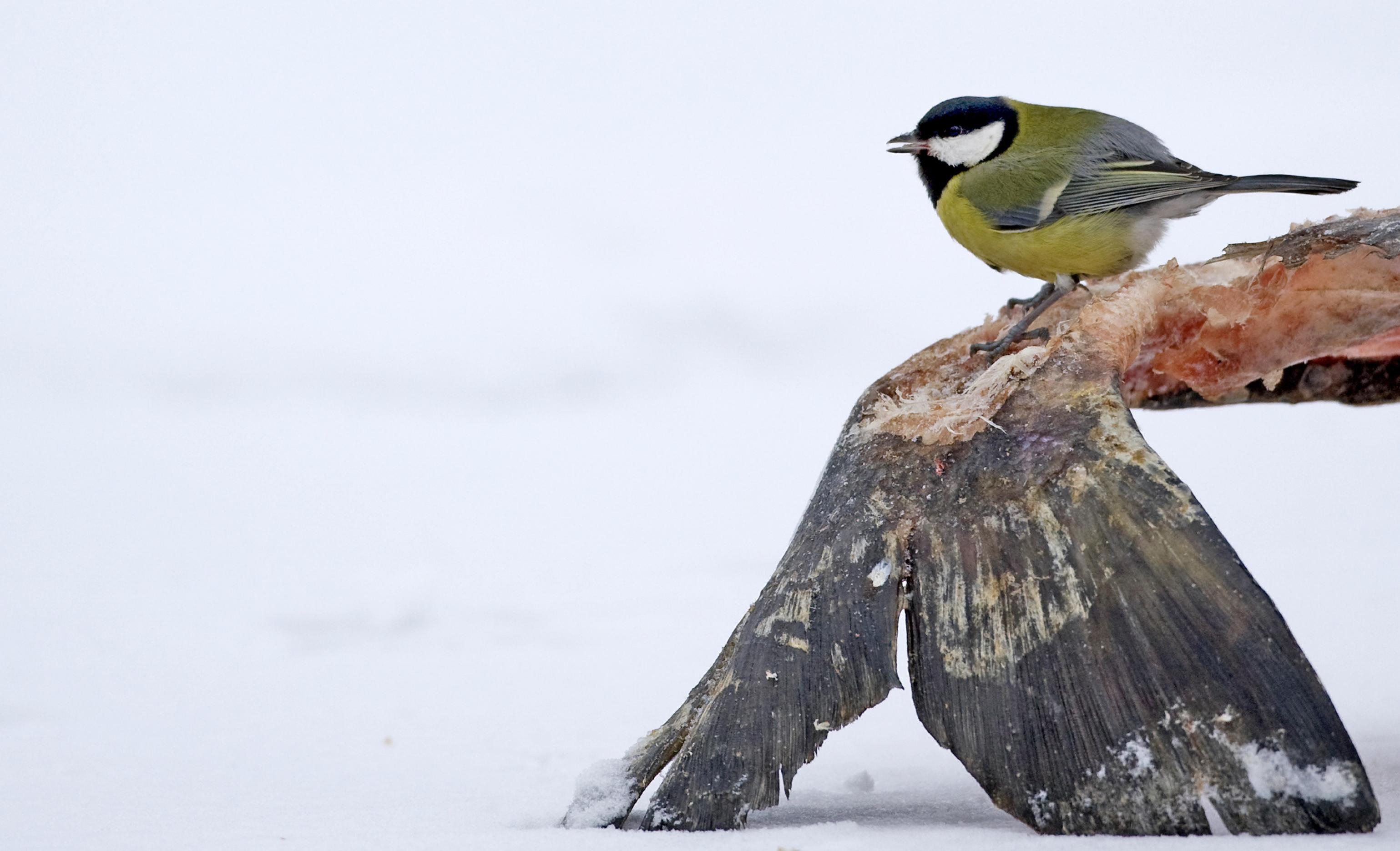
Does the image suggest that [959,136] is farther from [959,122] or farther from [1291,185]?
[1291,185]

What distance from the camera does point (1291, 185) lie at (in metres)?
3.31

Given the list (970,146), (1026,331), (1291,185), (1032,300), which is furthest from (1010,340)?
(970,146)

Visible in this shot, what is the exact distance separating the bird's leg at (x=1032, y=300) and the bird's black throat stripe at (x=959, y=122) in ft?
1.71

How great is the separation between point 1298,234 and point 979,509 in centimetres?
121

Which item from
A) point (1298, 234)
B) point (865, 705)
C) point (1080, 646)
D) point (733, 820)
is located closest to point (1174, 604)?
point (1080, 646)

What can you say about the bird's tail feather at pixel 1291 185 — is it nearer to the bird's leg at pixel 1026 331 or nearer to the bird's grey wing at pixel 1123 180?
the bird's grey wing at pixel 1123 180

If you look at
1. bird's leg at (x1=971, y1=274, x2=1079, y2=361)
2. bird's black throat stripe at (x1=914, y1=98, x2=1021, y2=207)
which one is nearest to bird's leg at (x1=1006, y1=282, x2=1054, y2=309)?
bird's leg at (x1=971, y1=274, x2=1079, y2=361)

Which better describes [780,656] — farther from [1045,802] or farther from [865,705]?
[1045,802]

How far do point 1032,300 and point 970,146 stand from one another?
71 cm

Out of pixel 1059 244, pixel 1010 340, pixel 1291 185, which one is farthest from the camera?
pixel 1059 244

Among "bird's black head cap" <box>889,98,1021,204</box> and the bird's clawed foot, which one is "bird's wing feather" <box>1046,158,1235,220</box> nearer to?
"bird's black head cap" <box>889,98,1021,204</box>

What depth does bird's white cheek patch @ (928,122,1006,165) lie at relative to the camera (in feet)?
12.6

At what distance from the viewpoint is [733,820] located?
1984 millimetres

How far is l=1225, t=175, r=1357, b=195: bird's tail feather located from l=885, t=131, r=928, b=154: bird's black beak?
95cm
